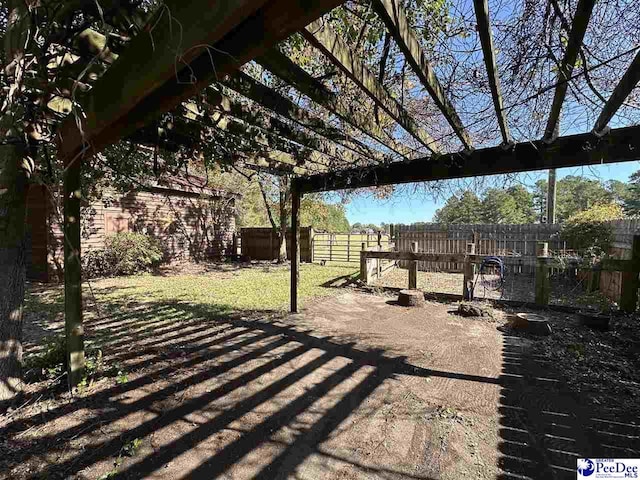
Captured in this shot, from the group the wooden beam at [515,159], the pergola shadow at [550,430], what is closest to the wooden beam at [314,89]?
the wooden beam at [515,159]

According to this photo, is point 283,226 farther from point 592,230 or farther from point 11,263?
point 11,263

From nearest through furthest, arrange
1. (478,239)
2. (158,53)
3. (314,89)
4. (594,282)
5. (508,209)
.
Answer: (158,53), (314,89), (594,282), (478,239), (508,209)

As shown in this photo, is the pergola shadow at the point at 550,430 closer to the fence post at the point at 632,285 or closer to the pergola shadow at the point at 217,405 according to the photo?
the pergola shadow at the point at 217,405

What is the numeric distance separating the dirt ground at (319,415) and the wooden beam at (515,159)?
2.07 m

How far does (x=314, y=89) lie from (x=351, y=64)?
0.42 m

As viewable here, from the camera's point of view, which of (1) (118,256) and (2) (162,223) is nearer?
(1) (118,256)

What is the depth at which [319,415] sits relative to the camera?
7.56 feet

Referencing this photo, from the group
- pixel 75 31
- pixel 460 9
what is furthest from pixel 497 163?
pixel 75 31

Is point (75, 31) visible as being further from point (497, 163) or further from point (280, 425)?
point (497, 163)

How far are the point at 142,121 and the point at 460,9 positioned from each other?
1869 mm

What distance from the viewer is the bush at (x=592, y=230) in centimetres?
658

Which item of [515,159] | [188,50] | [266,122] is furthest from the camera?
[515,159]

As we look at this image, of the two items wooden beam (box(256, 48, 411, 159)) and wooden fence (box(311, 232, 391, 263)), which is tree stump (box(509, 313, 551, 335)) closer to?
wooden beam (box(256, 48, 411, 159))

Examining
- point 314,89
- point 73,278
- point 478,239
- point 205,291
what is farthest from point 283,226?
point 314,89
